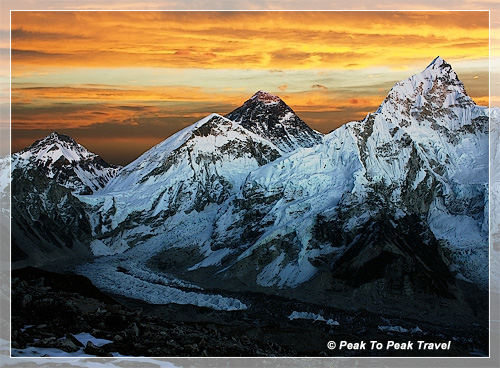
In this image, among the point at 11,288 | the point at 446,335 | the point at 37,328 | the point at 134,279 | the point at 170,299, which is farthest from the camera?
the point at 134,279

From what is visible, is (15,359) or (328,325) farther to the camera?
(328,325)

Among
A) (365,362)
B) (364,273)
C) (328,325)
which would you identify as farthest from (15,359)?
(364,273)

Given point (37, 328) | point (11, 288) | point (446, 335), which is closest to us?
point (37, 328)

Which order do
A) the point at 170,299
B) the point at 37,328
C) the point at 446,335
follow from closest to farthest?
the point at 37,328 < the point at 446,335 < the point at 170,299

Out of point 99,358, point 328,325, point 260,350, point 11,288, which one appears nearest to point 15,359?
point 99,358

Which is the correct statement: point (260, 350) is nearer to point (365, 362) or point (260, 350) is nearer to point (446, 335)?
point (365, 362)

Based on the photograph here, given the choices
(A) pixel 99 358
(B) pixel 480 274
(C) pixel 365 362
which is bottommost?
(B) pixel 480 274

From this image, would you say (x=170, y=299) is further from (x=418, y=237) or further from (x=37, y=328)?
(x=37, y=328)

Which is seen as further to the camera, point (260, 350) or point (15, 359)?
point (260, 350)

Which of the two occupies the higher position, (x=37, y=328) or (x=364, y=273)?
(x=37, y=328)
